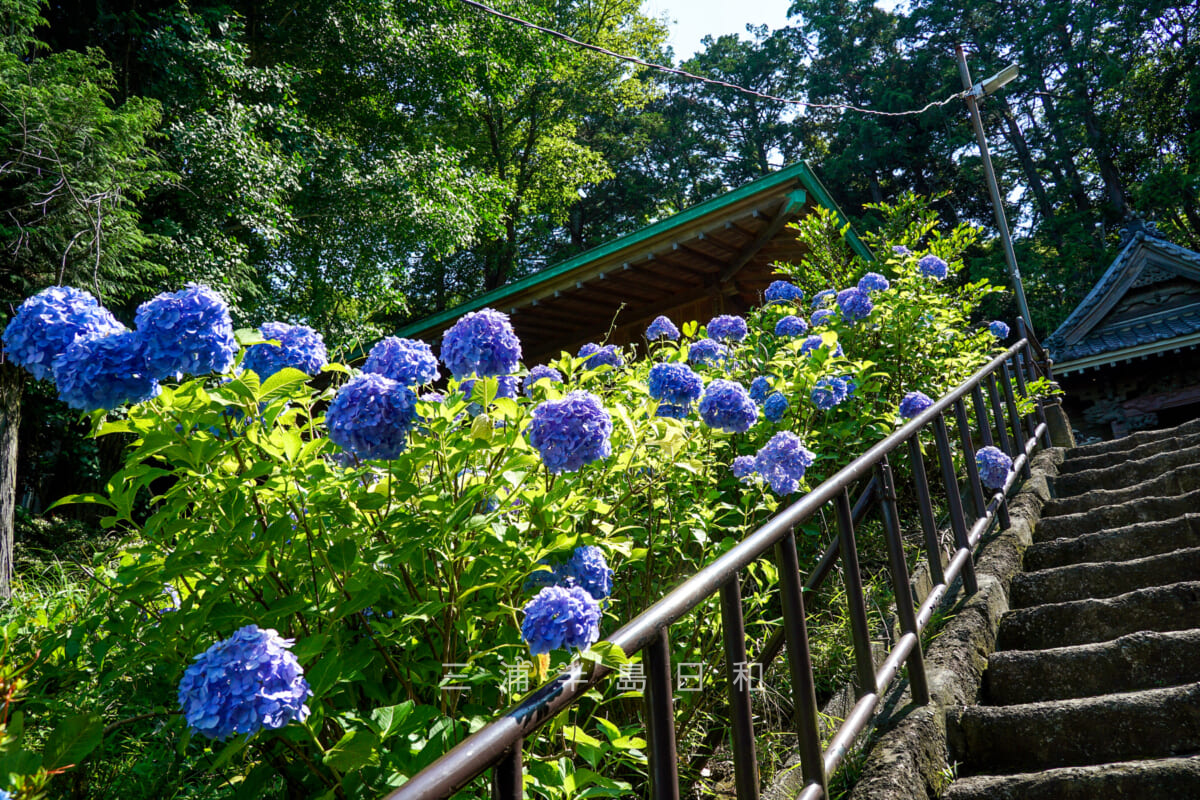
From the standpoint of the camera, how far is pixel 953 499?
292cm

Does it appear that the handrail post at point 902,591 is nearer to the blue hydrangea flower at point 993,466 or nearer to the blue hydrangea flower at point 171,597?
the blue hydrangea flower at point 993,466

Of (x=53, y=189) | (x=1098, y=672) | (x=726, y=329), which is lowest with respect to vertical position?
(x=1098, y=672)

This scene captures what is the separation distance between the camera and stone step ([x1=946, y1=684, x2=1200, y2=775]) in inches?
89.2

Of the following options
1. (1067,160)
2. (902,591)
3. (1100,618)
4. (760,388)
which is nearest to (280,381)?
(902,591)

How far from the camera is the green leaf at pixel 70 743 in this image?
4.29 feet

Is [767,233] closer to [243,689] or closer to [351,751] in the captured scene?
[351,751]

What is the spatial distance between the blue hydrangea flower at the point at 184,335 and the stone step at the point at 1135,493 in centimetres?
453

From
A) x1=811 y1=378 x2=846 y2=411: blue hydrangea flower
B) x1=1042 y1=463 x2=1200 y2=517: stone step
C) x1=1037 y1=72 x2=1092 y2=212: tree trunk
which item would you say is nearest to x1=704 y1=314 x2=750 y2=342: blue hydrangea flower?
x1=811 y1=378 x2=846 y2=411: blue hydrangea flower

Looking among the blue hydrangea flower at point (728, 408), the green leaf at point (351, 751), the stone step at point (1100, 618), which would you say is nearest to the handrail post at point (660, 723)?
the green leaf at point (351, 751)

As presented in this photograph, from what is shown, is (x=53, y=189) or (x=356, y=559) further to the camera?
(x=53, y=189)

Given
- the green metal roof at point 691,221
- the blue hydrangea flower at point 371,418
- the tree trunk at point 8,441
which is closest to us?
the blue hydrangea flower at point 371,418

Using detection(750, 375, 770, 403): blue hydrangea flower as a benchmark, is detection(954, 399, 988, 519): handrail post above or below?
below

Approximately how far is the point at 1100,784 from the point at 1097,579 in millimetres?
1598

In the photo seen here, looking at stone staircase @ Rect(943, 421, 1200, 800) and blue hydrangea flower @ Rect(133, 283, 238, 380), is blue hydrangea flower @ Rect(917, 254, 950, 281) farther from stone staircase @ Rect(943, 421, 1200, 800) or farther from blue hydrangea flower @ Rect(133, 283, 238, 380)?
blue hydrangea flower @ Rect(133, 283, 238, 380)
